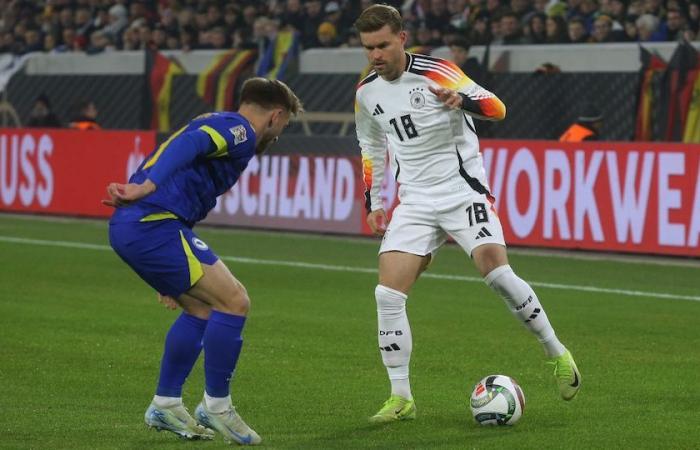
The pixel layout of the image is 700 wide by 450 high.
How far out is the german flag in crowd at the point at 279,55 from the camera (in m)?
22.3

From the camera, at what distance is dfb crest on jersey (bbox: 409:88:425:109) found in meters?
7.79

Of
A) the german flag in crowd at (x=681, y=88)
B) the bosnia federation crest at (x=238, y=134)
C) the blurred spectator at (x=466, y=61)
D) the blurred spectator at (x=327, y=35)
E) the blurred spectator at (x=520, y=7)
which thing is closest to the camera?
the bosnia federation crest at (x=238, y=134)

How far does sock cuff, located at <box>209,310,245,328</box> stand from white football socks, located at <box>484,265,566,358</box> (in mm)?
1648

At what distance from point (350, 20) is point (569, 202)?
8055 mm

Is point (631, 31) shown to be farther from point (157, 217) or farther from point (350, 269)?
point (157, 217)

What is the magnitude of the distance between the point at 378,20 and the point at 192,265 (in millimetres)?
1738

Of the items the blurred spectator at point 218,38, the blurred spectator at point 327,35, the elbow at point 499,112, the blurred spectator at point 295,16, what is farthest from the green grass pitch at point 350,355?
the blurred spectator at point 218,38

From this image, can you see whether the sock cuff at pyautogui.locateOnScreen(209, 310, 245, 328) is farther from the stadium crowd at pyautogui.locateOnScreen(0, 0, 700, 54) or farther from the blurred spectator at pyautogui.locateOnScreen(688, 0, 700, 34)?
the blurred spectator at pyautogui.locateOnScreen(688, 0, 700, 34)

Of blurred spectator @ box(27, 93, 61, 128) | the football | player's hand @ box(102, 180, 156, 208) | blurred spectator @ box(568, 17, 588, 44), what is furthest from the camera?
blurred spectator @ box(27, 93, 61, 128)

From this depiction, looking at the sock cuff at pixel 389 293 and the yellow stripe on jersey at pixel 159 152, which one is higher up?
the yellow stripe on jersey at pixel 159 152

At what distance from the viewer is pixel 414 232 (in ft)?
25.4

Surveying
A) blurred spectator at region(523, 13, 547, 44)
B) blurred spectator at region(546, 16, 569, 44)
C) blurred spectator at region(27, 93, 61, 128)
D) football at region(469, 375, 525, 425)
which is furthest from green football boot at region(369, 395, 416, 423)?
blurred spectator at region(27, 93, 61, 128)

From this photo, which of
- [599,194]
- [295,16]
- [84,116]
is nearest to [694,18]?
[599,194]

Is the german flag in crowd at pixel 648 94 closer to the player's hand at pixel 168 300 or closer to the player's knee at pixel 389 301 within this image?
the player's knee at pixel 389 301
